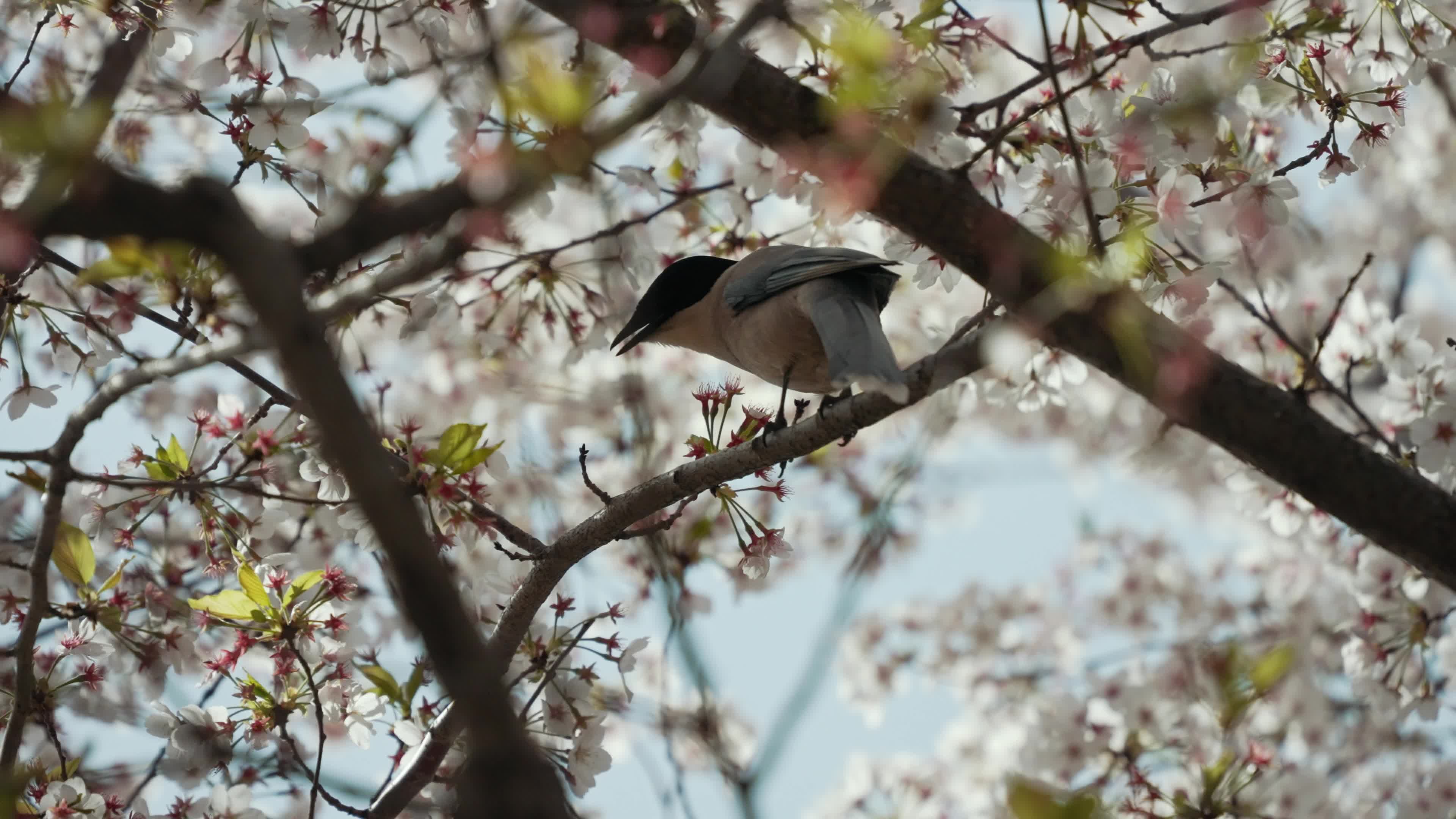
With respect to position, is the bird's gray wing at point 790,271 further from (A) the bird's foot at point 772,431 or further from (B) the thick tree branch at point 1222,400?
(A) the bird's foot at point 772,431

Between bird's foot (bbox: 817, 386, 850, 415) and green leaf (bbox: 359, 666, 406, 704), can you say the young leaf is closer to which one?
green leaf (bbox: 359, 666, 406, 704)

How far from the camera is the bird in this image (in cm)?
327

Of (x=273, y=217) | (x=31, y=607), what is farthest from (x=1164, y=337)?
(x=273, y=217)

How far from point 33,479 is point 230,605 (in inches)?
27.4

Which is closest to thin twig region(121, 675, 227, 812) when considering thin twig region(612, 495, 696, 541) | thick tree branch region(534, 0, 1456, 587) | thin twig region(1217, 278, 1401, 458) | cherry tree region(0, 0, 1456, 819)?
cherry tree region(0, 0, 1456, 819)

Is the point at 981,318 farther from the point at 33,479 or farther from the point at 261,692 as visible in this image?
the point at 33,479

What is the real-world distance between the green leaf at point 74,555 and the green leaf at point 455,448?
0.86m

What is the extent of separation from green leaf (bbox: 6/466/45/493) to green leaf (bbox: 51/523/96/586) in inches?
6.8

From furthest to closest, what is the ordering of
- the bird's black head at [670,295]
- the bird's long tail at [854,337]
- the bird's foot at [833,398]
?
the bird's black head at [670,295]
the bird's foot at [833,398]
the bird's long tail at [854,337]

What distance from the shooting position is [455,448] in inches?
115

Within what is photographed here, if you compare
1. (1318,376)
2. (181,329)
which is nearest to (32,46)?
(181,329)

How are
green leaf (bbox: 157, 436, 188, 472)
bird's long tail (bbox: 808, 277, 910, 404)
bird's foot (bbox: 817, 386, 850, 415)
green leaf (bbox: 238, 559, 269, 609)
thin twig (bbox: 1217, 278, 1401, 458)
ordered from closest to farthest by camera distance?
bird's long tail (bbox: 808, 277, 910, 404)
green leaf (bbox: 238, 559, 269, 609)
green leaf (bbox: 157, 436, 188, 472)
bird's foot (bbox: 817, 386, 850, 415)
thin twig (bbox: 1217, 278, 1401, 458)

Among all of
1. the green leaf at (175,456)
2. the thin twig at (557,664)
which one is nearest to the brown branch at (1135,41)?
the thin twig at (557,664)

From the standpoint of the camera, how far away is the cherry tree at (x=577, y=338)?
4.87 feet
